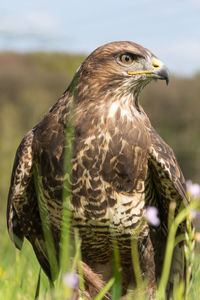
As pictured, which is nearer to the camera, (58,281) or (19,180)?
(58,281)

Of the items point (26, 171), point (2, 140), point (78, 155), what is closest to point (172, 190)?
point (78, 155)

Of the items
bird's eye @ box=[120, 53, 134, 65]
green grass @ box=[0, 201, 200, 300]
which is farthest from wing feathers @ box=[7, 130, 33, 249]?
bird's eye @ box=[120, 53, 134, 65]

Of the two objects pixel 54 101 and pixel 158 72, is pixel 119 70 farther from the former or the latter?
pixel 54 101

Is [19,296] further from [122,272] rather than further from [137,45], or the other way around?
[137,45]

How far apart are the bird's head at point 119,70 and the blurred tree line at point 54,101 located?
26.7 meters

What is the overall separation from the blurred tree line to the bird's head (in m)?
26.7

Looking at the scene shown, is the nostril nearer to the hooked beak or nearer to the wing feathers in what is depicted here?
the hooked beak

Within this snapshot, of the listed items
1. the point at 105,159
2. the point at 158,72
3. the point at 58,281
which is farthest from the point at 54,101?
the point at 58,281

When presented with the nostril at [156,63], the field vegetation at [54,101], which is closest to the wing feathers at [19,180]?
the nostril at [156,63]

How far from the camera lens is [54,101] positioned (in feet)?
124

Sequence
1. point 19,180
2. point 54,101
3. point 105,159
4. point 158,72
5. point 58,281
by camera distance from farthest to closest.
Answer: point 54,101
point 19,180
point 158,72
point 105,159
point 58,281

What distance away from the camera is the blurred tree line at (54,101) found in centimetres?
3584

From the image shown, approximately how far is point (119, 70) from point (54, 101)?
33.6m

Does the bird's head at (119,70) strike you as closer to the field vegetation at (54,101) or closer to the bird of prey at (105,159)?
the bird of prey at (105,159)
